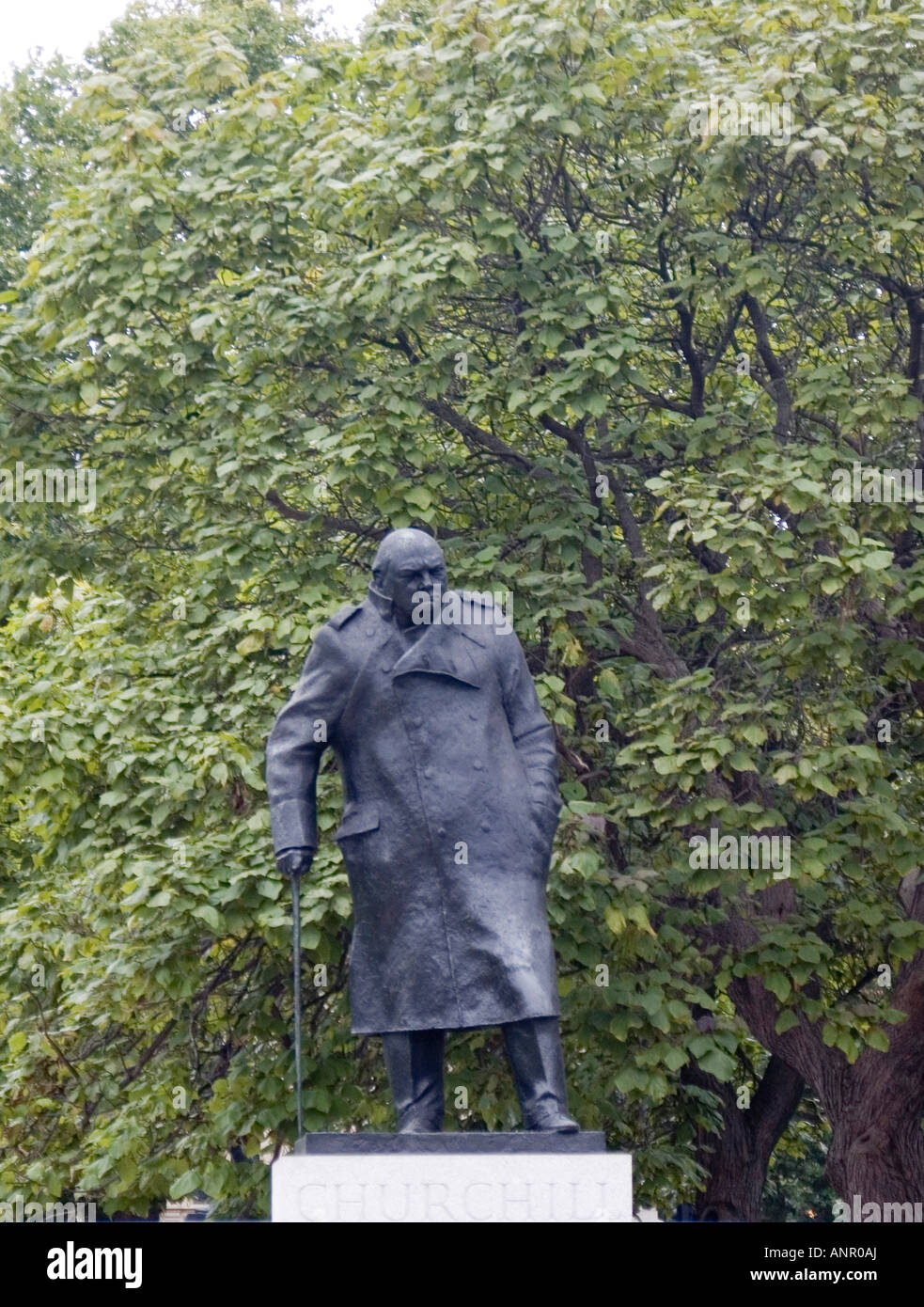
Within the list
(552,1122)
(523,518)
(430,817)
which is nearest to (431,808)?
(430,817)

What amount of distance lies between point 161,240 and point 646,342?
329cm

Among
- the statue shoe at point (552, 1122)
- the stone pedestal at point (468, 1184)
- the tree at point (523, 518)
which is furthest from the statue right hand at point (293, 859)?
the tree at point (523, 518)

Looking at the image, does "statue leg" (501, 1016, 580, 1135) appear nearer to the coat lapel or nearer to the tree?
the coat lapel

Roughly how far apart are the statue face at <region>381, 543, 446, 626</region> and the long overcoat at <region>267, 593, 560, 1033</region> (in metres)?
0.14

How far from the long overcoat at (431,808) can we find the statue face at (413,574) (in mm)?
144

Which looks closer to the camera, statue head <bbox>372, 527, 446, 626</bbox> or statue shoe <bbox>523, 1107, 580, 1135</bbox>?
statue shoe <bbox>523, 1107, 580, 1135</bbox>

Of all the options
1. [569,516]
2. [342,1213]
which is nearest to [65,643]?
[569,516]

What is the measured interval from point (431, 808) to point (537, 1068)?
3.46ft

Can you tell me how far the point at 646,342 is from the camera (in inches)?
536

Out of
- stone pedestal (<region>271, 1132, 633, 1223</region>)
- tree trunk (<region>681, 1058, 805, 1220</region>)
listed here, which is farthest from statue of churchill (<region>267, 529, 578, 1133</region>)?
tree trunk (<region>681, 1058, 805, 1220</region>)

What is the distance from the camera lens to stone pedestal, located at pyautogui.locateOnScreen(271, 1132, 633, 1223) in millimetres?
7059

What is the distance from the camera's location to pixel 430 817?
25.8 feet

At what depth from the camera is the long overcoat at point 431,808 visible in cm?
771

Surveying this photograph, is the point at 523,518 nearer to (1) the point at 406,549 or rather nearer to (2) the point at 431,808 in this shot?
(1) the point at 406,549
